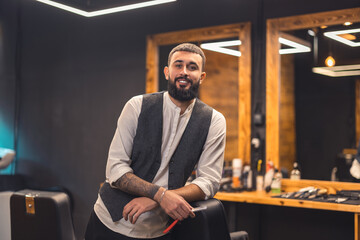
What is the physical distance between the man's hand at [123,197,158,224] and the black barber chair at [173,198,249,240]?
21cm

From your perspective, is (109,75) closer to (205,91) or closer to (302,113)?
(205,91)

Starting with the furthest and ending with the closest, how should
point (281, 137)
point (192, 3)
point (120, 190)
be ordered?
point (192, 3) → point (281, 137) → point (120, 190)

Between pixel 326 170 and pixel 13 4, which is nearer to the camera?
pixel 326 170

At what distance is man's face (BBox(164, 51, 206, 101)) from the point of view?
2.02 meters

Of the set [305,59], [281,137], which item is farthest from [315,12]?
[281,137]

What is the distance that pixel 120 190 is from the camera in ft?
6.69

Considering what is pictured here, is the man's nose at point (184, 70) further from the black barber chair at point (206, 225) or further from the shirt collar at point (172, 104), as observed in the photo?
the black barber chair at point (206, 225)

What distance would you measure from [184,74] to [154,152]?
366mm

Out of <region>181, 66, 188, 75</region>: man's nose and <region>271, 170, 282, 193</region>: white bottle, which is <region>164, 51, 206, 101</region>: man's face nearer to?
<region>181, 66, 188, 75</region>: man's nose

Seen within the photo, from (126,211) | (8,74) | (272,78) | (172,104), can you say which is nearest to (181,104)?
(172,104)

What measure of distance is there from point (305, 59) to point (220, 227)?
2786mm

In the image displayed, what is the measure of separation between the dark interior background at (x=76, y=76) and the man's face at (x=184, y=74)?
2.32 meters

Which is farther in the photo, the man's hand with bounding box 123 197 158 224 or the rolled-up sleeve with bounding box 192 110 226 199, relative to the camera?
the rolled-up sleeve with bounding box 192 110 226 199

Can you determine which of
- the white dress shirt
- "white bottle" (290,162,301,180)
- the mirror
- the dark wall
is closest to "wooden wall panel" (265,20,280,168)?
the mirror
